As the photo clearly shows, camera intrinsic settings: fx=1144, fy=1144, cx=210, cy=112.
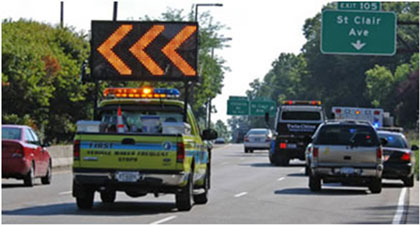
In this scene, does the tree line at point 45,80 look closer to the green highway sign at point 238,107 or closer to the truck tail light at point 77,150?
the truck tail light at point 77,150

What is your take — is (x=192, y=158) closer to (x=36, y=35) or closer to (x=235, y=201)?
(x=235, y=201)

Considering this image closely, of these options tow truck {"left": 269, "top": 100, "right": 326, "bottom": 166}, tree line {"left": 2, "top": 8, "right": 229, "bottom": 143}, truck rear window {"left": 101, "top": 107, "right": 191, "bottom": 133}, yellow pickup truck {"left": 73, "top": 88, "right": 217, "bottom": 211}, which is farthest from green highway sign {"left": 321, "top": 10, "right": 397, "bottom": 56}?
yellow pickup truck {"left": 73, "top": 88, "right": 217, "bottom": 211}

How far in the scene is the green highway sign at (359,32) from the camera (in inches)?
1677

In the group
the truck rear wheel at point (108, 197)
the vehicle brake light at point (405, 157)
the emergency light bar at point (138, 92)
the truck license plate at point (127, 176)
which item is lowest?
the truck rear wheel at point (108, 197)

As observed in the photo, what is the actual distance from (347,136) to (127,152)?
32.1 feet

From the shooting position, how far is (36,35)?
183ft

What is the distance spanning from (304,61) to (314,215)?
124 meters

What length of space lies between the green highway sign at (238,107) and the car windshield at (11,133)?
83194mm

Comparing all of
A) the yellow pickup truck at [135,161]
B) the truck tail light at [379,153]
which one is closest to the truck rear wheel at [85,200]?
the yellow pickup truck at [135,161]

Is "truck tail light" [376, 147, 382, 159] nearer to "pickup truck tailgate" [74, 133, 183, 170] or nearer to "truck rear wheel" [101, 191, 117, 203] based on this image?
"truck rear wheel" [101, 191, 117, 203]

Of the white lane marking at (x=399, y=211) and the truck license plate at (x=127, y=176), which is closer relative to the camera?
the white lane marking at (x=399, y=211)

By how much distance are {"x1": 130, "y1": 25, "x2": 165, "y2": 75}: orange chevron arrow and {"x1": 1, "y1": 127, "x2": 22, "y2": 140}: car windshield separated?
240 inches

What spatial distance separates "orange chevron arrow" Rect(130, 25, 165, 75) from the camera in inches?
856

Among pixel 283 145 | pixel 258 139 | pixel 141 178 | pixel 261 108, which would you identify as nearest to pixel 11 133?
pixel 141 178
